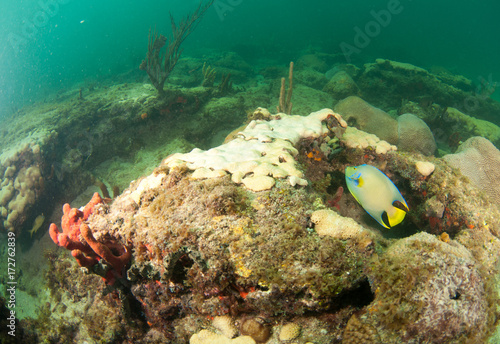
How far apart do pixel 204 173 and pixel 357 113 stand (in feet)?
19.5

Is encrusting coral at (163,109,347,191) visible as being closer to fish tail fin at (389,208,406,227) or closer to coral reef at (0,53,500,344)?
coral reef at (0,53,500,344)

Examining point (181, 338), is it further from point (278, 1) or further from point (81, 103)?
point (278, 1)

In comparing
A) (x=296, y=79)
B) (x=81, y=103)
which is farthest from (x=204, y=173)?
(x=296, y=79)

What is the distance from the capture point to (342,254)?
1568mm

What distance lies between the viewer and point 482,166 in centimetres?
460

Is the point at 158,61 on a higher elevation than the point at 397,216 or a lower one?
higher

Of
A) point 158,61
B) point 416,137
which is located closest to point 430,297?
point 416,137

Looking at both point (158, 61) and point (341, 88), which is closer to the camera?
point (158, 61)

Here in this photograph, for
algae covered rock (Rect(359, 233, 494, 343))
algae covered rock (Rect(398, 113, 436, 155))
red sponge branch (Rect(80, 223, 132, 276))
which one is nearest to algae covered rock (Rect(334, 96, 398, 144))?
algae covered rock (Rect(398, 113, 436, 155))

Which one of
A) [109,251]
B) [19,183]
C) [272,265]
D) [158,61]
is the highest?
[158,61]

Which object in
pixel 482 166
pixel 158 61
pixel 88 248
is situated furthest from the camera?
pixel 158 61

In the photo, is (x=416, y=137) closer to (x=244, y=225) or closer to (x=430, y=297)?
(x=430, y=297)

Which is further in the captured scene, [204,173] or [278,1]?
[278,1]

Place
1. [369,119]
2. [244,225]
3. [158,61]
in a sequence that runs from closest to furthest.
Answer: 1. [244,225]
2. [369,119]
3. [158,61]
